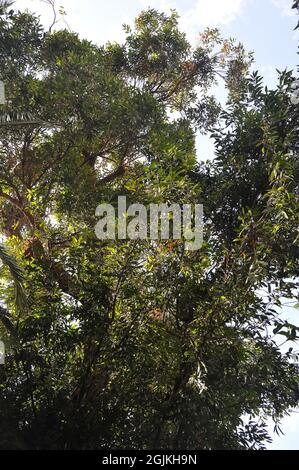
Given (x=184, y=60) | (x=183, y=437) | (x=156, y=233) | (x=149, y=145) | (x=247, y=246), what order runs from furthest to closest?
(x=184, y=60) → (x=149, y=145) → (x=156, y=233) → (x=247, y=246) → (x=183, y=437)

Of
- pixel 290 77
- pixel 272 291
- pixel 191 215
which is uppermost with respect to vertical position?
pixel 290 77

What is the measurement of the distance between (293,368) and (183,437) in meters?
1.69

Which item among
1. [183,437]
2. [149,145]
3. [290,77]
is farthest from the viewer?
[149,145]

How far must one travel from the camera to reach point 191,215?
22.1 feet

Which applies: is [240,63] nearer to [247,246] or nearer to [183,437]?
[247,246]

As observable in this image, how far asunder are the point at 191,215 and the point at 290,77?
2539 mm

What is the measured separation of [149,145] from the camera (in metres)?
9.70

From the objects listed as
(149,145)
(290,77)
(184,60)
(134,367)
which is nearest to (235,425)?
(134,367)

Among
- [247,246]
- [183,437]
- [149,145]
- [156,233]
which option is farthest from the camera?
[149,145]

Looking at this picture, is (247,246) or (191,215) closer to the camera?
(247,246)

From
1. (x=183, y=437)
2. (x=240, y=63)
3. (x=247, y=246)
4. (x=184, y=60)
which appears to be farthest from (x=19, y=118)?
(x=240, y=63)

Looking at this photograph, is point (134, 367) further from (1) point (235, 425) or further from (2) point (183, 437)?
(1) point (235, 425)

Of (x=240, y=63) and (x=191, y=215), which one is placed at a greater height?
(x=240, y=63)

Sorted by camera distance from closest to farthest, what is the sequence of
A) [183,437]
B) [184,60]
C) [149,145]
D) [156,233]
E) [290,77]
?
[183,437] → [156,233] → [290,77] → [149,145] → [184,60]
